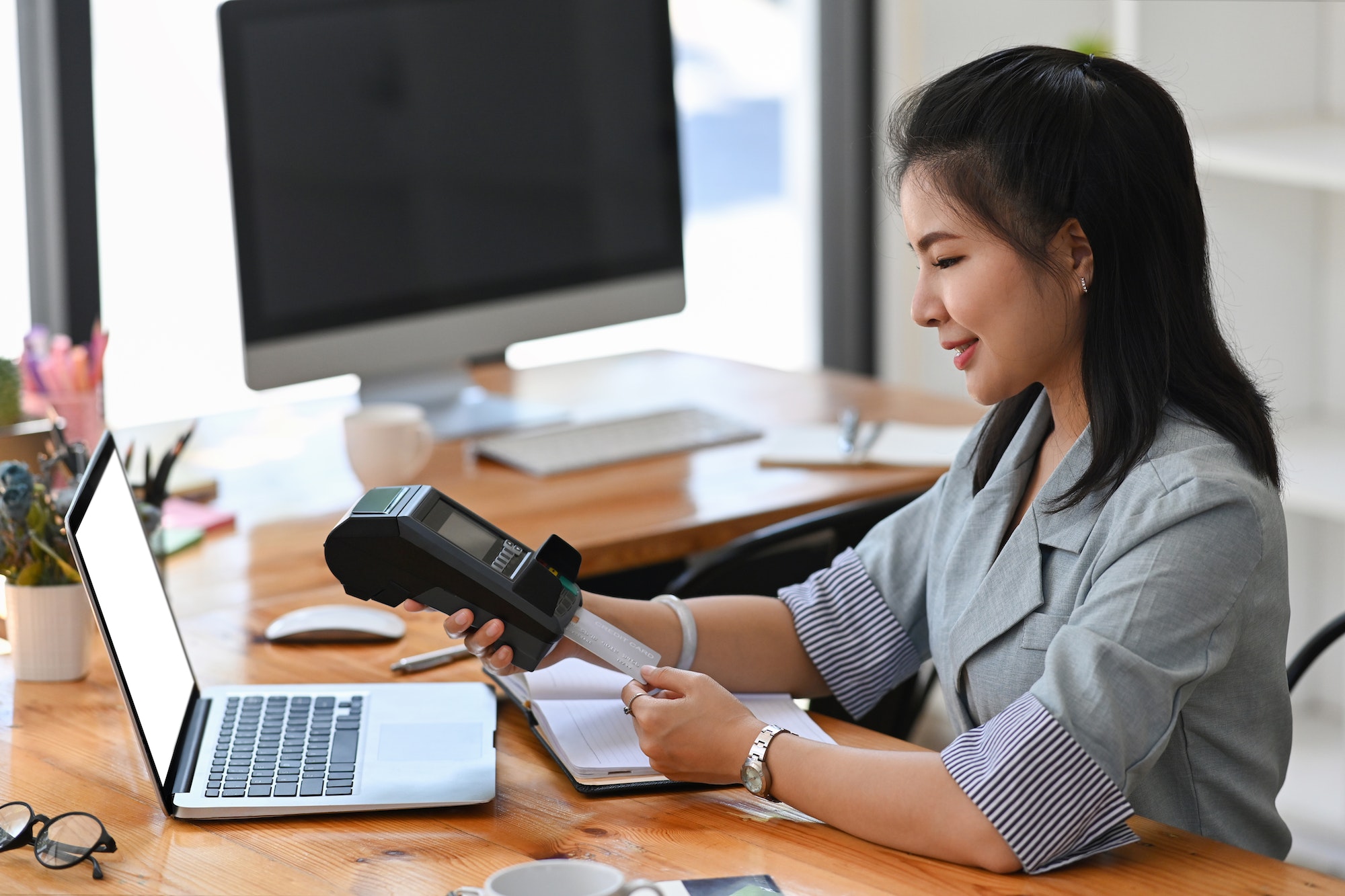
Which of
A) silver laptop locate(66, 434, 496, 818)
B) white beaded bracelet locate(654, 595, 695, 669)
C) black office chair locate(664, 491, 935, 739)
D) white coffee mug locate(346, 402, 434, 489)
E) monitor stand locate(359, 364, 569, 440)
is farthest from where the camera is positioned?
monitor stand locate(359, 364, 569, 440)

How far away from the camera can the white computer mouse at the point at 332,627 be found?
5.23 ft

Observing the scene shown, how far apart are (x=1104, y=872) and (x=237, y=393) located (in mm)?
2175

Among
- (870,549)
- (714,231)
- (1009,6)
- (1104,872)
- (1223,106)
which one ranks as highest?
(1009,6)

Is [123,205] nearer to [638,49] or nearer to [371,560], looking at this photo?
[638,49]

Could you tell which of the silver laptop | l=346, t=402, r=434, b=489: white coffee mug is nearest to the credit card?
the silver laptop

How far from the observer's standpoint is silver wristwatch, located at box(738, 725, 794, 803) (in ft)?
3.92

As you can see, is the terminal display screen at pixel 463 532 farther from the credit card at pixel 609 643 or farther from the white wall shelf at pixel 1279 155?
the white wall shelf at pixel 1279 155

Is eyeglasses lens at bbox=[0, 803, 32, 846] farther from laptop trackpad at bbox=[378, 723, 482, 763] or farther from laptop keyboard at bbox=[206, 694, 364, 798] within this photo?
laptop trackpad at bbox=[378, 723, 482, 763]

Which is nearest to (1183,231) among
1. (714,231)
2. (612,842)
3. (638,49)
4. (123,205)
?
(612,842)

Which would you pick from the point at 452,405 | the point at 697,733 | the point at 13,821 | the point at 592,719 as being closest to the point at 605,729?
the point at 592,719

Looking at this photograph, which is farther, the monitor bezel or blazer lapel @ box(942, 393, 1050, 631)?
blazer lapel @ box(942, 393, 1050, 631)

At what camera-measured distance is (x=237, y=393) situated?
2.90 metres

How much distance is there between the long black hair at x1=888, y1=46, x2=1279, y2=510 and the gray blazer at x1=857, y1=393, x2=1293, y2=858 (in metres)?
0.03

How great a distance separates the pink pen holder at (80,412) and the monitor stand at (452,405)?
1.52 ft
